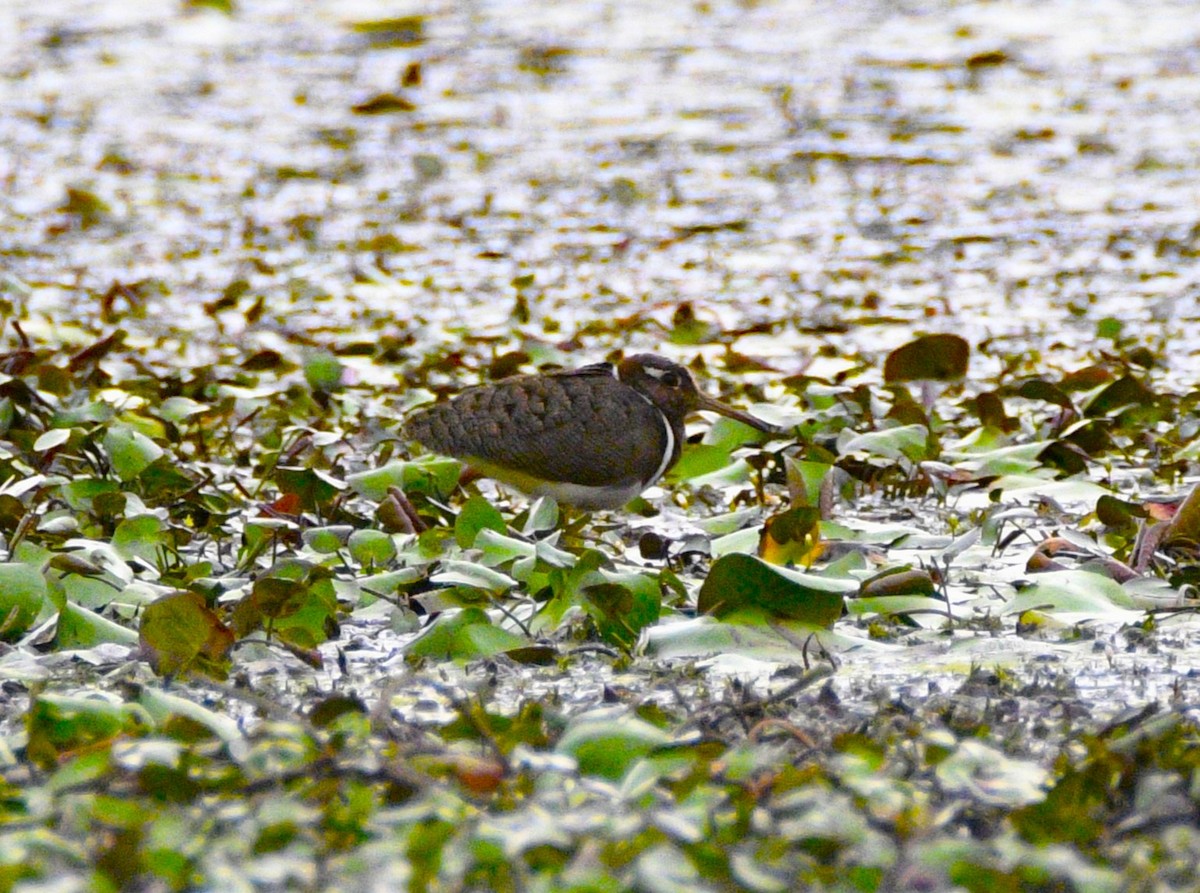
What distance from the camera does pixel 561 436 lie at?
601 centimetres

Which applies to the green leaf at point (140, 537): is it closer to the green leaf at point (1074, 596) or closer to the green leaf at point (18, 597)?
the green leaf at point (18, 597)

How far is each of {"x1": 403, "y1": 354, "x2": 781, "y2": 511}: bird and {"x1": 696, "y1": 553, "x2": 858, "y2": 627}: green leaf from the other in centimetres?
142

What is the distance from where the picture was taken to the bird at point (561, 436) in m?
5.98

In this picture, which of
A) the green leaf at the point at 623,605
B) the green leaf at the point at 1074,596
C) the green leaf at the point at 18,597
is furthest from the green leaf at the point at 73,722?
the green leaf at the point at 1074,596

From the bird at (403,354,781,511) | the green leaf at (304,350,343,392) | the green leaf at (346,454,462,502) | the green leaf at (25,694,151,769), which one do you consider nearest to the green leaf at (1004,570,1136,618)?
the bird at (403,354,781,511)

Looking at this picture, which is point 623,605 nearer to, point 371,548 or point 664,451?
point 371,548

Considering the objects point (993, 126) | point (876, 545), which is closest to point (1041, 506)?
point (876, 545)

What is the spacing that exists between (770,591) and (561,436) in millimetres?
1593

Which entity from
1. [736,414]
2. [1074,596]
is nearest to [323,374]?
[736,414]

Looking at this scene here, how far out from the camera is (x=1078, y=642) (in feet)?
15.0

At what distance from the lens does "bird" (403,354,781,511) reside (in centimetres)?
598

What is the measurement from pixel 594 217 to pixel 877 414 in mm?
5107

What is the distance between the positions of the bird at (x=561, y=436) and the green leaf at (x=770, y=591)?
1.42 metres

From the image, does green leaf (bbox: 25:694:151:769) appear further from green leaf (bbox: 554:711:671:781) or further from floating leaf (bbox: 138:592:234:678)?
green leaf (bbox: 554:711:671:781)
